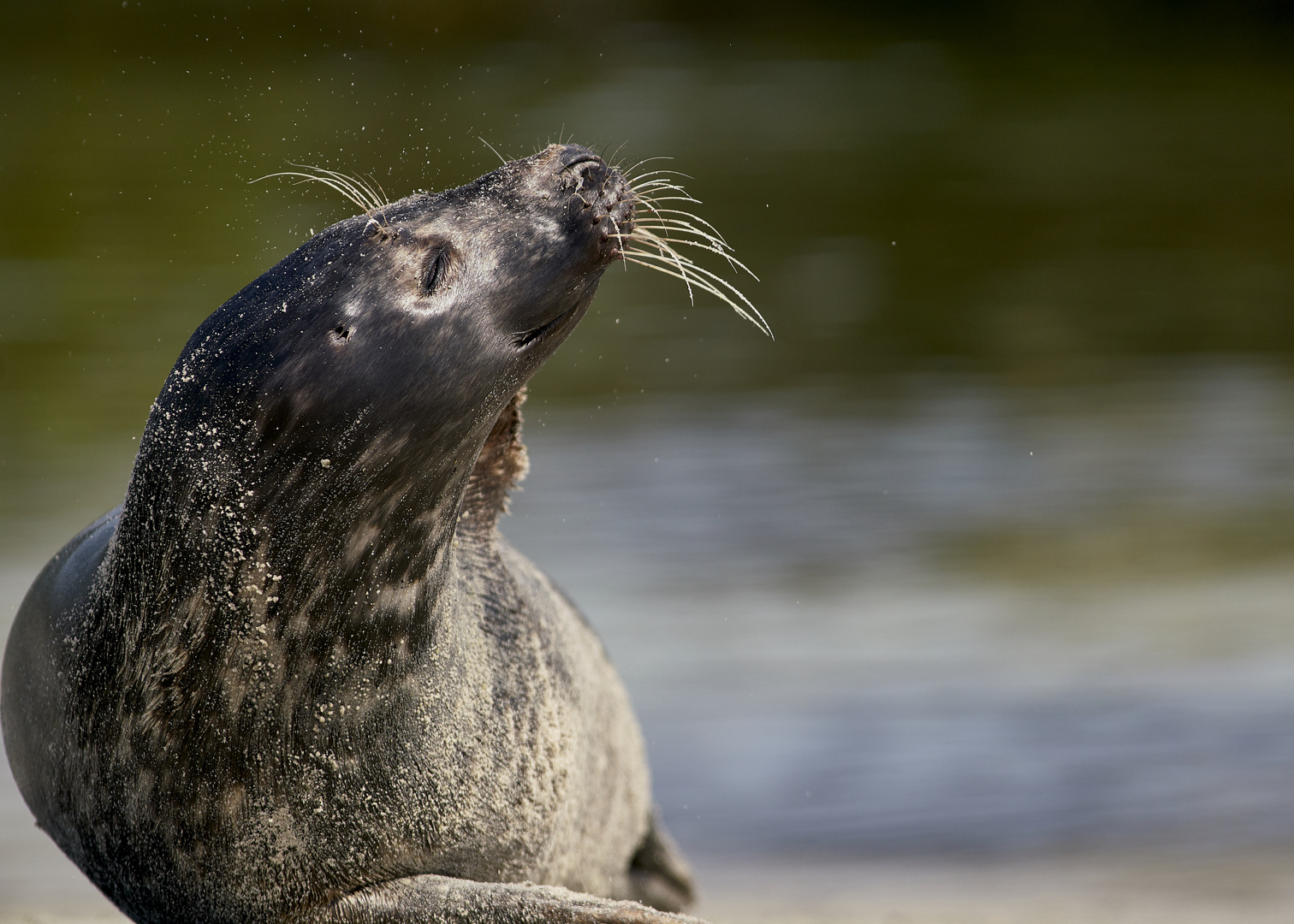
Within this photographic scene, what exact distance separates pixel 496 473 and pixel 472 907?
1.19m

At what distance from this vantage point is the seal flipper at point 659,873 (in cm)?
476

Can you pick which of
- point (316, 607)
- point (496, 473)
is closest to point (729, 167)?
point (496, 473)

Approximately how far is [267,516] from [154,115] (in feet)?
64.5

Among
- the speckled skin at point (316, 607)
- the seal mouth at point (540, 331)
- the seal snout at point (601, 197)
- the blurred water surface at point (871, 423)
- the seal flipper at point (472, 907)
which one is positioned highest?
the blurred water surface at point (871, 423)

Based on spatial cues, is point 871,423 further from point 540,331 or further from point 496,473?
point 540,331

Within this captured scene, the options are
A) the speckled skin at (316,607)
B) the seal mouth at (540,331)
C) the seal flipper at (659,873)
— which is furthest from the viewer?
the seal flipper at (659,873)

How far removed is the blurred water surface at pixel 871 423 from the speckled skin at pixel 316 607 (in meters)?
2.29

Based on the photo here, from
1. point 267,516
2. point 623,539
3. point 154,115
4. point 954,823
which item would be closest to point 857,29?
point 154,115

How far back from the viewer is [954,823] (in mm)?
5602

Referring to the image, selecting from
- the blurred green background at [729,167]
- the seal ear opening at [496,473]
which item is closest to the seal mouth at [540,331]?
the seal ear opening at [496,473]

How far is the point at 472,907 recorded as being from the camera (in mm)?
3242

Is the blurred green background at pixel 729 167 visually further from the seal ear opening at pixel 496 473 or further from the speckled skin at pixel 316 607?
the speckled skin at pixel 316 607

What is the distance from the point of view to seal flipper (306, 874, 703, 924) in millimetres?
3193

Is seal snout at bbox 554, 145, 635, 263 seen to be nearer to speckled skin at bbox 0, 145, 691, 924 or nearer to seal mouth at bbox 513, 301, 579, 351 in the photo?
speckled skin at bbox 0, 145, 691, 924
